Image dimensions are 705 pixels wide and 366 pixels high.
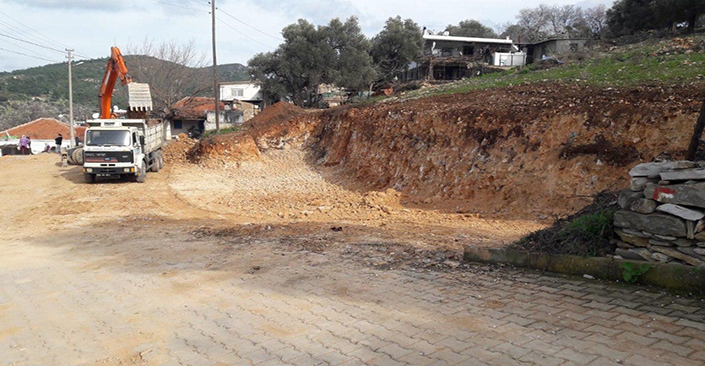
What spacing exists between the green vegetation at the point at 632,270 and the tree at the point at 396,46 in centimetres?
3899

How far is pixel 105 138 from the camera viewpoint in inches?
774

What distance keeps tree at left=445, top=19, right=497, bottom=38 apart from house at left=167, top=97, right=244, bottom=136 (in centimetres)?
3559

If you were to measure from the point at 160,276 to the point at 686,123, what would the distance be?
11934mm

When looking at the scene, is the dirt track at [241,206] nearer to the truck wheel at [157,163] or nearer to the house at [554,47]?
the truck wheel at [157,163]

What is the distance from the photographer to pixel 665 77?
48.2 feet

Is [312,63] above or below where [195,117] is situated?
above

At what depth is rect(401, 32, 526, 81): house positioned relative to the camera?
45.0 m

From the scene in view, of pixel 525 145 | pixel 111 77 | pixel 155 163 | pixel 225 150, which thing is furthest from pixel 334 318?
pixel 111 77

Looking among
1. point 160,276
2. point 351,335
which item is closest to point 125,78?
point 160,276

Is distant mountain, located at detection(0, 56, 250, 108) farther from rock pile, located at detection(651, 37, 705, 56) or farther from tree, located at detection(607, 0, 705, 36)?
rock pile, located at detection(651, 37, 705, 56)

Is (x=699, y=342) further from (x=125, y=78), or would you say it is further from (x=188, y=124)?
(x=188, y=124)

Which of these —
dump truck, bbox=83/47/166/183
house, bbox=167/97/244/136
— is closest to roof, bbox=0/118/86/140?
house, bbox=167/97/244/136

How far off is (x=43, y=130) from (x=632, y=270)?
63421 millimetres

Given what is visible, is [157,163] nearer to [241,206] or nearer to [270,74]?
[241,206]
